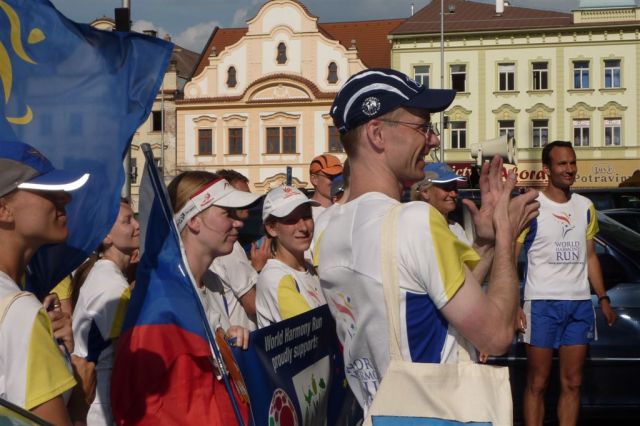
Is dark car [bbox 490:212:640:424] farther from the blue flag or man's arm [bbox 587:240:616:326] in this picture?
the blue flag

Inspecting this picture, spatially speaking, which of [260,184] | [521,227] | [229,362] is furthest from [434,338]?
[260,184]

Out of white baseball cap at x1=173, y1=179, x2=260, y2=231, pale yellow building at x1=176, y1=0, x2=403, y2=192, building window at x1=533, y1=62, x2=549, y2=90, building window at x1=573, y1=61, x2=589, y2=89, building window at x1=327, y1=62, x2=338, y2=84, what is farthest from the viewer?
building window at x1=327, y1=62, x2=338, y2=84

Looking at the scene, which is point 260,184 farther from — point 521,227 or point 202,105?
point 521,227

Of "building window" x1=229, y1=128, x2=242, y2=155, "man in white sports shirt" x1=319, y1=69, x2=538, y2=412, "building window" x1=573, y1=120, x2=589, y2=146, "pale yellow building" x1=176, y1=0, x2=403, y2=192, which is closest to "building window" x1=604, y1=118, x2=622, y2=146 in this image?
"building window" x1=573, y1=120, x2=589, y2=146

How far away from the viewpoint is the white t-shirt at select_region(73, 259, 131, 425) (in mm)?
4070

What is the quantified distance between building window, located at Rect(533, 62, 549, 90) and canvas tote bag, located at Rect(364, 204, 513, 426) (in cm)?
5217

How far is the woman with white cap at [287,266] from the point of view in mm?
4562

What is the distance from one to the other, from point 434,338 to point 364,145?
2.21 feet

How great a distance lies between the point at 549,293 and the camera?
7.18m

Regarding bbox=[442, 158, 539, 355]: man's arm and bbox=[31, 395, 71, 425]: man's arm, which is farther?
bbox=[442, 158, 539, 355]: man's arm

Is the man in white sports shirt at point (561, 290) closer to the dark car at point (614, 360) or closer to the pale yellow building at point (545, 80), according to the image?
the dark car at point (614, 360)

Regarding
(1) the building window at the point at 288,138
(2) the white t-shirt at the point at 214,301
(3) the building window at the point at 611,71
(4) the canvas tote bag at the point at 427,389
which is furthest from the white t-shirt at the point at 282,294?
(1) the building window at the point at 288,138

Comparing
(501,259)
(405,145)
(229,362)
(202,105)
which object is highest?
(202,105)

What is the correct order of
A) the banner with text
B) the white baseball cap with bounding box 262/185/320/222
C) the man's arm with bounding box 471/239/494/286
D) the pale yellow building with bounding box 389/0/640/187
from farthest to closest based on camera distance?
the pale yellow building with bounding box 389/0/640/187 → the white baseball cap with bounding box 262/185/320/222 → the banner with text → the man's arm with bounding box 471/239/494/286
